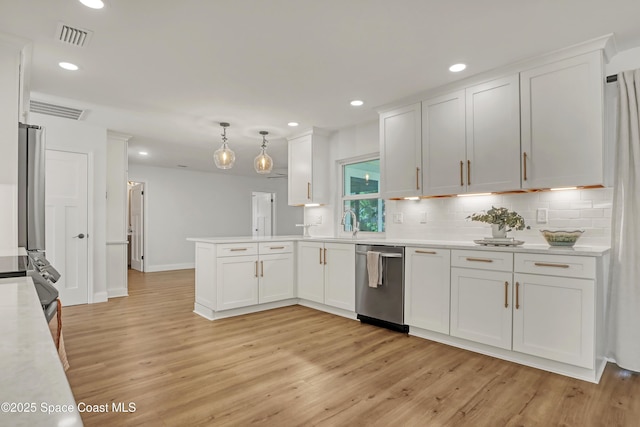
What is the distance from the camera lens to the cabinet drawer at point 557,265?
2.39 m

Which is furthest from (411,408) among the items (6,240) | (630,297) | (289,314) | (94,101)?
(94,101)

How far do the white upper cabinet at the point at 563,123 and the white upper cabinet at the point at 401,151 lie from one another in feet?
3.27

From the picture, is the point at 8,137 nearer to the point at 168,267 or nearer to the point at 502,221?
the point at 502,221

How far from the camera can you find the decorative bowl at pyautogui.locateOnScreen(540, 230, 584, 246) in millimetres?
2650

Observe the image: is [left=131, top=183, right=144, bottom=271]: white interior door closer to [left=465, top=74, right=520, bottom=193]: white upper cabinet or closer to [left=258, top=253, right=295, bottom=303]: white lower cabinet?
[left=258, top=253, right=295, bottom=303]: white lower cabinet

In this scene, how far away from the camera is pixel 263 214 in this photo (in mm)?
9953

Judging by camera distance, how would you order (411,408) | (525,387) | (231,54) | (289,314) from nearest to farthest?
(411,408), (525,387), (231,54), (289,314)

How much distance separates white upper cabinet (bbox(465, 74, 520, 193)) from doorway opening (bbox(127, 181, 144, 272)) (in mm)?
7104

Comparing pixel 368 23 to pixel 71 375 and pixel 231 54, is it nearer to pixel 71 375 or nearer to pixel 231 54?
pixel 231 54

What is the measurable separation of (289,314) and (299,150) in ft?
7.60

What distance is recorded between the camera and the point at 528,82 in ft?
9.52

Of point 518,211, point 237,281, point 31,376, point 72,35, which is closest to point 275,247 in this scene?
point 237,281

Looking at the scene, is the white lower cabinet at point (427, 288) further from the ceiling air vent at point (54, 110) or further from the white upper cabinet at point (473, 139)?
the ceiling air vent at point (54, 110)

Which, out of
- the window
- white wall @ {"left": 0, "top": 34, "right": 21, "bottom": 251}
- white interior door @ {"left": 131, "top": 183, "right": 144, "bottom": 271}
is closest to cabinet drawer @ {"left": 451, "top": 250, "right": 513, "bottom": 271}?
the window
